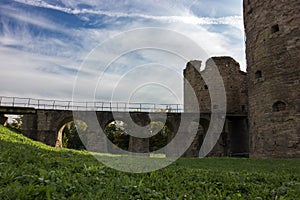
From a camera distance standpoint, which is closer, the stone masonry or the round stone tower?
the round stone tower

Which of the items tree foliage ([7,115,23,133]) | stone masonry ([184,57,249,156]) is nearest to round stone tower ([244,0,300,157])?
stone masonry ([184,57,249,156])

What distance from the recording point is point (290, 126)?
13.2 metres

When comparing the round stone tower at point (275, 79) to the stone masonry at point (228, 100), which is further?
the stone masonry at point (228, 100)

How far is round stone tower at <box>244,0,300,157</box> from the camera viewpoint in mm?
13255

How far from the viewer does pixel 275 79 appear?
13961 mm

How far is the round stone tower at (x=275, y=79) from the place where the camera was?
43.5ft

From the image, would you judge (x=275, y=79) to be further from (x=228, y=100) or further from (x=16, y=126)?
(x=16, y=126)

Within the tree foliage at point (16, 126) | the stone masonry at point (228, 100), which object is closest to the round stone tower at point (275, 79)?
the stone masonry at point (228, 100)

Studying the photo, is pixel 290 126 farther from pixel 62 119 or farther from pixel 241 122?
pixel 62 119

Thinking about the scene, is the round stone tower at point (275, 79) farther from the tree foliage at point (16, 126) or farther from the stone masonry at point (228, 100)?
the tree foliage at point (16, 126)

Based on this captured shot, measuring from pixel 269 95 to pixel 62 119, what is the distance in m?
14.9

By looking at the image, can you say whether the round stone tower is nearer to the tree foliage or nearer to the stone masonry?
the stone masonry

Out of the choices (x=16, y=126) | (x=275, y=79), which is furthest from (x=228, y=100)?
(x=16, y=126)

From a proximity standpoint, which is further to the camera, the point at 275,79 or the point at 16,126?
the point at 16,126
